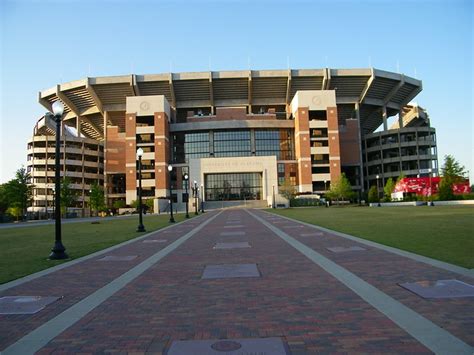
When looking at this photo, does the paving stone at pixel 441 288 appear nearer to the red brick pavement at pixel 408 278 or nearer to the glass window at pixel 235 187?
the red brick pavement at pixel 408 278

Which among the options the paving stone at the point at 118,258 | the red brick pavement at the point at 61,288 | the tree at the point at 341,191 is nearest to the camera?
the red brick pavement at the point at 61,288

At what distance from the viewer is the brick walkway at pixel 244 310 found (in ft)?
14.6

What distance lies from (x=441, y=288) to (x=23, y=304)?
22.5 feet

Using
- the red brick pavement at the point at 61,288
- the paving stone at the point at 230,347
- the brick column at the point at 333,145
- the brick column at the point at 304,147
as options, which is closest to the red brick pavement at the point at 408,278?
the paving stone at the point at 230,347

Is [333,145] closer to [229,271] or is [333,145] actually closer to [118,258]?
[118,258]

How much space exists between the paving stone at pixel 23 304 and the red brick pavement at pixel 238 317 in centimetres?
98

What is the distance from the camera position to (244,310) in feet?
18.7

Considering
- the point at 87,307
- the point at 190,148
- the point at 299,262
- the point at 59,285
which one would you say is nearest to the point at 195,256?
the point at 299,262

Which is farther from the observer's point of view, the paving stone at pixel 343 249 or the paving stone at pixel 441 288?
the paving stone at pixel 343 249

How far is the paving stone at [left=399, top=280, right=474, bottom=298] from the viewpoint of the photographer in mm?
6121

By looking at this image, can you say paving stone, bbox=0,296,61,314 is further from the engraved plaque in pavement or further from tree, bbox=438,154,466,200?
tree, bbox=438,154,466,200

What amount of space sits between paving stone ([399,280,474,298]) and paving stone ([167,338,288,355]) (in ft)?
10.2

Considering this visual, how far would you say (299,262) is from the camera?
9898 millimetres

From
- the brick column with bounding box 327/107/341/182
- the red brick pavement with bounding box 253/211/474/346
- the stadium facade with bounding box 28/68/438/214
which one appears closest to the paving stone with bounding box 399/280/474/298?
the red brick pavement with bounding box 253/211/474/346
